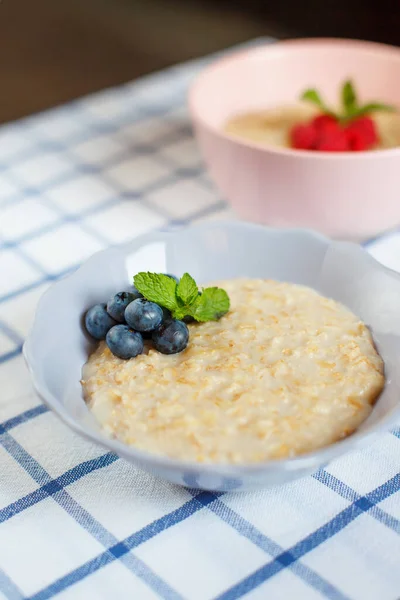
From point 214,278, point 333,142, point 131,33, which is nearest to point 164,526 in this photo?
point 214,278

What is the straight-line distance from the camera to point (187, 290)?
1.12 metres

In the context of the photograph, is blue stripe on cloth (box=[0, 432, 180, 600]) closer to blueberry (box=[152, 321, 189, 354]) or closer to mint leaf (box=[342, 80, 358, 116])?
blueberry (box=[152, 321, 189, 354])

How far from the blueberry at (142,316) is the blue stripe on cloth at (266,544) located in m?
0.26

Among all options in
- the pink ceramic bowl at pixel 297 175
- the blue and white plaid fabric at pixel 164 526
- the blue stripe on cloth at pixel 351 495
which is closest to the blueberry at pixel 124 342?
the blue and white plaid fabric at pixel 164 526

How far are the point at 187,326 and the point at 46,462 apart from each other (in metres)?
0.29

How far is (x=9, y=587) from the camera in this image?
2.87 feet

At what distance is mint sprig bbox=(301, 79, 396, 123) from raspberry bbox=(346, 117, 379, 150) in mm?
38

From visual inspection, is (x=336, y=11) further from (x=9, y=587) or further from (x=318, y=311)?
(x=9, y=587)

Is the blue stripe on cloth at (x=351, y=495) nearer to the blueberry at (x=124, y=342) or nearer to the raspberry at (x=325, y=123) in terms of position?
the blueberry at (x=124, y=342)

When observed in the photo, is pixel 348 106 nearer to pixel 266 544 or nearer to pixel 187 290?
pixel 187 290

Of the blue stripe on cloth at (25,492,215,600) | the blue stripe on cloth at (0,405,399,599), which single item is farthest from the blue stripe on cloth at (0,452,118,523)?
the blue stripe on cloth at (25,492,215,600)

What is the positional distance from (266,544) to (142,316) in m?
0.35

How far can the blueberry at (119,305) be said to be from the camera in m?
1.11

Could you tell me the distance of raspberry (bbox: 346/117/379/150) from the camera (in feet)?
5.23
